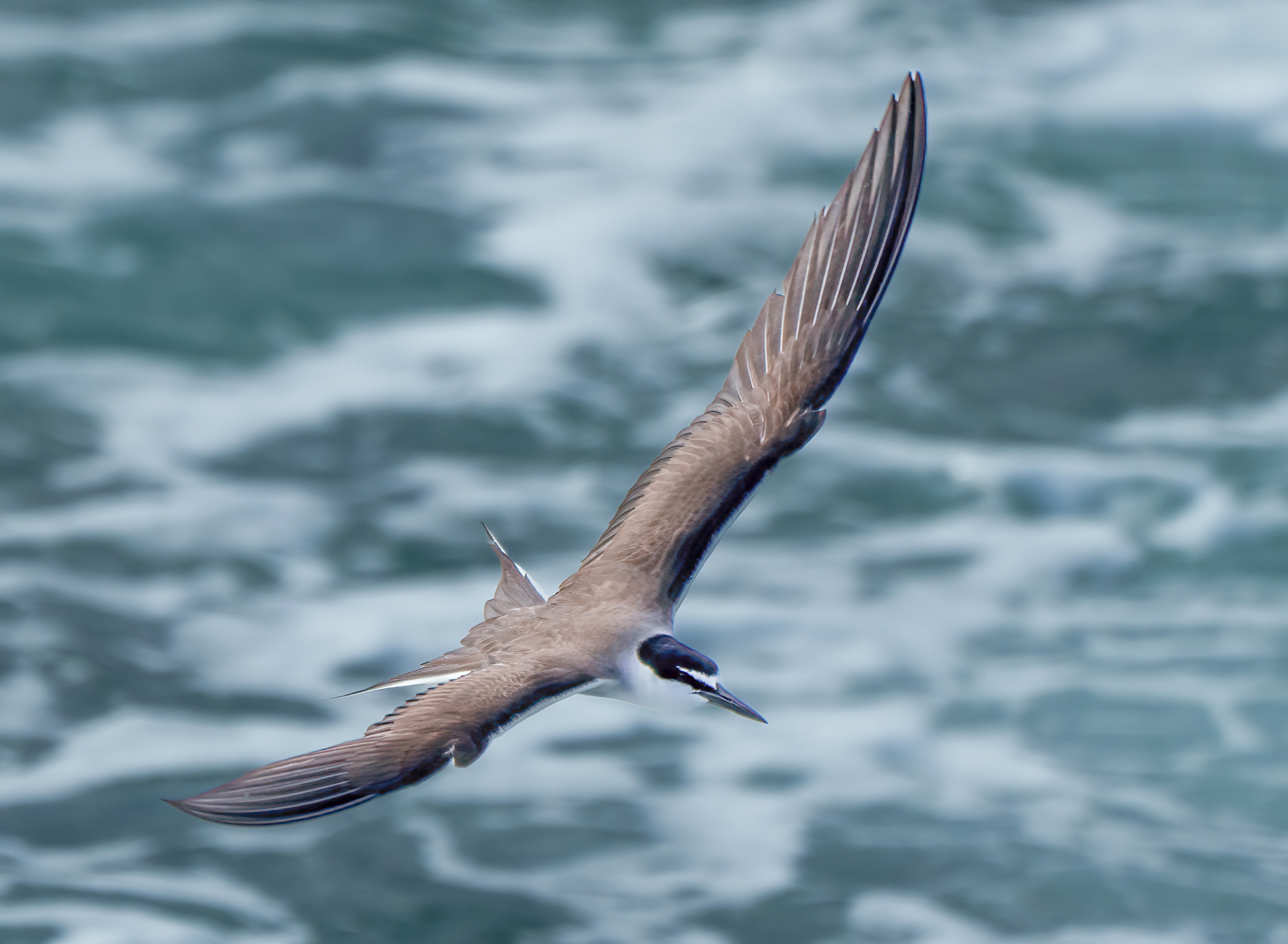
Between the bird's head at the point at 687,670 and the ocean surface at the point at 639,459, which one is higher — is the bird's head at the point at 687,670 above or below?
below

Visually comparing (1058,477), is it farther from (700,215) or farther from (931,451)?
(700,215)

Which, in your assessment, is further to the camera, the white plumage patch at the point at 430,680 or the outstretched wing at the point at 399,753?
the white plumage patch at the point at 430,680

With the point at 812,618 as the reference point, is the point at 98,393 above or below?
above

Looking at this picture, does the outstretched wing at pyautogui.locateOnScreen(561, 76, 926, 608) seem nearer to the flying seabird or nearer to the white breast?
the flying seabird

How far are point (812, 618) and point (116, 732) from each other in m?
5.48

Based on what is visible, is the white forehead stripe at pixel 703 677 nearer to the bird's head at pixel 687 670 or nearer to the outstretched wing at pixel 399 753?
the bird's head at pixel 687 670

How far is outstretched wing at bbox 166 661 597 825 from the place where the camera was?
5.69 meters

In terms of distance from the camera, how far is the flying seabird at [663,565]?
6109mm

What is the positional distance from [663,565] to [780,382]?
1149 millimetres

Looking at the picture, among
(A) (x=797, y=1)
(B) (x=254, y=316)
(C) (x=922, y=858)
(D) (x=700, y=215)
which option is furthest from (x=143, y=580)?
(A) (x=797, y=1)

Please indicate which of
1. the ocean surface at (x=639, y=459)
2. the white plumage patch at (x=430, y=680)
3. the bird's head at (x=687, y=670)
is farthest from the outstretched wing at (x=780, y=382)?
the ocean surface at (x=639, y=459)

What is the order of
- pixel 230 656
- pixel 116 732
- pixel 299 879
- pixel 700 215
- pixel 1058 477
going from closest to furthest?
pixel 299 879 → pixel 116 732 → pixel 230 656 → pixel 1058 477 → pixel 700 215

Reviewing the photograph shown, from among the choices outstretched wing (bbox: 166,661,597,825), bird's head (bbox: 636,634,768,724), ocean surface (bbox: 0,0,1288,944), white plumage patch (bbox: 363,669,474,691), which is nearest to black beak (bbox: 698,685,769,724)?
bird's head (bbox: 636,634,768,724)

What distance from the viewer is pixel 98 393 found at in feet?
52.9
